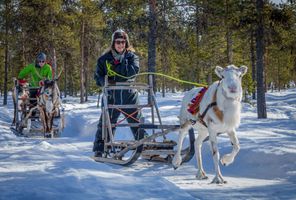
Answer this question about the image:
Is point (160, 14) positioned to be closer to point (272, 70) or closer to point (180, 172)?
point (180, 172)

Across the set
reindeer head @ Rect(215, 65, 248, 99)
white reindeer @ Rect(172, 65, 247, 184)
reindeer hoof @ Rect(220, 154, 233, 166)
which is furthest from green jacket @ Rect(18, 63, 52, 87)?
reindeer head @ Rect(215, 65, 248, 99)

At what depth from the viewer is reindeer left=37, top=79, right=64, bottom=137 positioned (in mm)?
11484

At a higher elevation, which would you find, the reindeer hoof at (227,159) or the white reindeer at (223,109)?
the white reindeer at (223,109)

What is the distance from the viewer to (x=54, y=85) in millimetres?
11812

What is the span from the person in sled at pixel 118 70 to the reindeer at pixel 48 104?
185 inches

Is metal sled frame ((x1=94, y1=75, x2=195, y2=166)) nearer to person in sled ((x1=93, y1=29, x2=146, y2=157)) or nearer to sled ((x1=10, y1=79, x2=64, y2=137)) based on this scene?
person in sled ((x1=93, y1=29, x2=146, y2=157))

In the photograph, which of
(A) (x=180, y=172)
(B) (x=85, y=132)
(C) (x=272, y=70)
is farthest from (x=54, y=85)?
(C) (x=272, y=70)

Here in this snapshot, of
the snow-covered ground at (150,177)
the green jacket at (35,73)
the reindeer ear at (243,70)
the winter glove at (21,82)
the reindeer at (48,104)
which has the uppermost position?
the green jacket at (35,73)

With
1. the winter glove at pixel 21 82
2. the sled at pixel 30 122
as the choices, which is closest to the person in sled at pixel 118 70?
the sled at pixel 30 122

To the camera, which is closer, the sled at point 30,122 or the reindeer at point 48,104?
the reindeer at point 48,104

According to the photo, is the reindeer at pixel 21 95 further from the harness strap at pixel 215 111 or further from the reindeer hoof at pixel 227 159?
the reindeer hoof at pixel 227 159

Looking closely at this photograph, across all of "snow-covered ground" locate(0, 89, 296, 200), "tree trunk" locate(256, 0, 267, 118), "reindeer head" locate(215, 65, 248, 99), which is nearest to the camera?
"snow-covered ground" locate(0, 89, 296, 200)

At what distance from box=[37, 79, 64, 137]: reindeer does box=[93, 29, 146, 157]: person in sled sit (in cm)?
470

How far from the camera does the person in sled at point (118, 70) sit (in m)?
7.10
